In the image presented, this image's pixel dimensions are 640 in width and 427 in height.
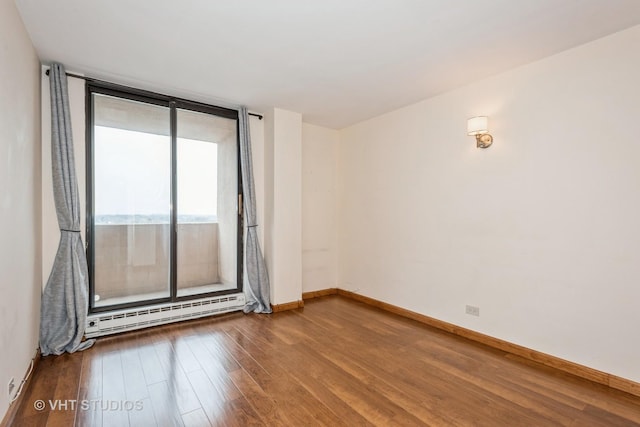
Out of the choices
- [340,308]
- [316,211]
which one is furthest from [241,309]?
[316,211]

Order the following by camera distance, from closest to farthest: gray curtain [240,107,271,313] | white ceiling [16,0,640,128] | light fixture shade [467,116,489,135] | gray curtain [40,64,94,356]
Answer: white ceiling [16,0,640,128] < gray curtain [40,64,94,356] < light fixture shade [467,116,489,135] < gray curtain [240,107,271,313]

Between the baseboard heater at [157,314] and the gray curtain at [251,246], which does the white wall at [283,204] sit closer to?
the gray curtain at [251,246]

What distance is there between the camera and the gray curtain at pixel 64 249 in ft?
9.16

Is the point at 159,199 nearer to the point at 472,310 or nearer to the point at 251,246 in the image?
the point at 251,246

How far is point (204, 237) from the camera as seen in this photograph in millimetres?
4016

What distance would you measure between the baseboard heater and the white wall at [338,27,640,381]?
220 cm

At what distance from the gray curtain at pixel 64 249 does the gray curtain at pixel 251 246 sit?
1753mm

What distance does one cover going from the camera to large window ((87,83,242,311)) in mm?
3307

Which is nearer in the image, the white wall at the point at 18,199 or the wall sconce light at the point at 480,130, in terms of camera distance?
the white wall at the point at 18,199

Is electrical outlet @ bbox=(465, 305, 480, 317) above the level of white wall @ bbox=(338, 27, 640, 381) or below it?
below

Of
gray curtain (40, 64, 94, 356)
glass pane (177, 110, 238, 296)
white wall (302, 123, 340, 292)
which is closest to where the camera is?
gray curtain (40, 64, 94, 356)

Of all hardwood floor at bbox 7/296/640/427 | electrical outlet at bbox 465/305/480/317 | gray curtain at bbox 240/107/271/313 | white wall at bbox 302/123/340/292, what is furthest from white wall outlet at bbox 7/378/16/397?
electrical outlet at bbox 465/305/480/317

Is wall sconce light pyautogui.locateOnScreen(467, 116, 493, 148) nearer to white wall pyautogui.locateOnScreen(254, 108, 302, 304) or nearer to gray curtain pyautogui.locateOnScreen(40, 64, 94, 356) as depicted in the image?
white wall pyautogui.locateOnScreen(254, 108, 302, 304)

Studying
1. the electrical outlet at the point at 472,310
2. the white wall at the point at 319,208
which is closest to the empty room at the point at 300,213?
the electrical outlet at the point at 472,310
